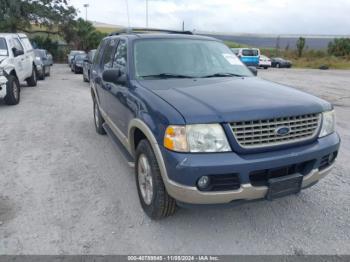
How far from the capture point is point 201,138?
268cm

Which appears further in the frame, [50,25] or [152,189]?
[50,25]

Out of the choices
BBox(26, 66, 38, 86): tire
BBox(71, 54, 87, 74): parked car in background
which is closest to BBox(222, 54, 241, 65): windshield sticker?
BBox(26, 66, 38, 86): tire

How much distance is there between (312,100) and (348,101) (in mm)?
8743

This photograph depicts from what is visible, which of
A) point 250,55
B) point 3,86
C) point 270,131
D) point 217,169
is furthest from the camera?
point 250,55

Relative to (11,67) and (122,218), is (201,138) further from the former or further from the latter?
(11,67)

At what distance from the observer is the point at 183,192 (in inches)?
107

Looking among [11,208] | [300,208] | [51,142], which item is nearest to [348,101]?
[300,208]

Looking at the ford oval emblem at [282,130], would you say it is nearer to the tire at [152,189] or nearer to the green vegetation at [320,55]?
the tire at [152,189]

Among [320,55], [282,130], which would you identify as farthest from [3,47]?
[320,55]

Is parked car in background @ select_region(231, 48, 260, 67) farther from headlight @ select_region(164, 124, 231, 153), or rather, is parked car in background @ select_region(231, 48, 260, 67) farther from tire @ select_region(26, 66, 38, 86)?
headlight @ select_region(164, 124, 231, 153)

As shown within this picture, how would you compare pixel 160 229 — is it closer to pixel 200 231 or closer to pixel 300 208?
pixel 200 231

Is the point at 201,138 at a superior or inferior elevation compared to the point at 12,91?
superior

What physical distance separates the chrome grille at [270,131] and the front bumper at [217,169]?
0.10 meters

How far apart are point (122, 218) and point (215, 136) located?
1.41 meters
